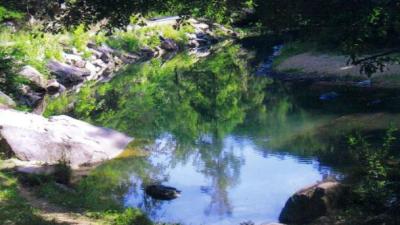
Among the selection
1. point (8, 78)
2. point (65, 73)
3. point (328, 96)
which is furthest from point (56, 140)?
point (65, 73)

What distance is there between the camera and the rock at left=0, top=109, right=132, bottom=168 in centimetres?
1584

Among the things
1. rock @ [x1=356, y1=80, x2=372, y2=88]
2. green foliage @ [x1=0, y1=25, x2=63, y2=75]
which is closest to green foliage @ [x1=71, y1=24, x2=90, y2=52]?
green foliage @ [x1=0, y1=25, x2=63, y2=75]

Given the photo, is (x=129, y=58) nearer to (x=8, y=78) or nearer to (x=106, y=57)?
(x=106, y=57)

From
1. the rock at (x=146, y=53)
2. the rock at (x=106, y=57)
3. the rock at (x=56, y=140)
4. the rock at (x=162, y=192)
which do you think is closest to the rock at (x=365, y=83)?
the rock at (x=56, y=140)

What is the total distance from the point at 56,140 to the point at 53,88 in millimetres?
15503

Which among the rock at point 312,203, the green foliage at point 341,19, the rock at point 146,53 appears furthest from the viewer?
the rock at point 146,53

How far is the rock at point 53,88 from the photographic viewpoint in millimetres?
31244

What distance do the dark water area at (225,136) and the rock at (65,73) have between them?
2.18 meters

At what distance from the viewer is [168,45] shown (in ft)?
177

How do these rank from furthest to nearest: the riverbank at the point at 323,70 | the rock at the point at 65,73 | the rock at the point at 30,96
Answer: the rock at the point at 65,73
the riverbank at the point at 323,70
the rock at the point at 30,96

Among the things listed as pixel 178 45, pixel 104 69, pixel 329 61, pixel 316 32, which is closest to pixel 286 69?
pixel 329 61

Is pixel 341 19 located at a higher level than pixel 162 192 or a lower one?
higher

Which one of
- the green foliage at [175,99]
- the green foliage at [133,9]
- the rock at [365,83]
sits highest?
the green foliage at [133,9]

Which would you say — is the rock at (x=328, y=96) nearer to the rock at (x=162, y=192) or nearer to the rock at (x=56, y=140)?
the rock at (x=56, y=140)
